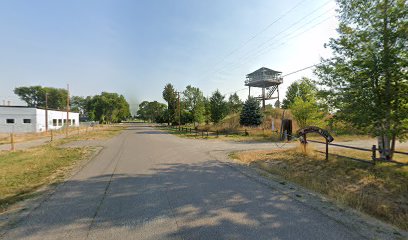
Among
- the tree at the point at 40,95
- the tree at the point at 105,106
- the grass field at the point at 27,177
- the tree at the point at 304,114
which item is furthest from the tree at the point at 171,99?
the tree at the point at 40,95

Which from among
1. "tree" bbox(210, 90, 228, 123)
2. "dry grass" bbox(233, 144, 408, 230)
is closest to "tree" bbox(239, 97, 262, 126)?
"tree" bbox(210, 90, 228, 123)

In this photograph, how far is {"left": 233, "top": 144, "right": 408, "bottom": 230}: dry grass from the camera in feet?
16.6

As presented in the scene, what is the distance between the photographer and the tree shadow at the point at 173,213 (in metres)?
3.74

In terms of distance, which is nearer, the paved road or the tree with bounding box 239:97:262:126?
the paved road

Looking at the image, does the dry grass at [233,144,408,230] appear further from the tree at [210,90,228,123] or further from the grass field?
the tree at [210,90,228,123]

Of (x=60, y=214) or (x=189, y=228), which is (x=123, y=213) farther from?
(x=189, y=228)

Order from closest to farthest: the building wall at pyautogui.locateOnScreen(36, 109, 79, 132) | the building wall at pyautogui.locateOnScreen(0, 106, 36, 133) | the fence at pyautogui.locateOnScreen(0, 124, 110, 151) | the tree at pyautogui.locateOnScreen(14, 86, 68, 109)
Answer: the fence at pyautogui.locateOnScreen(0, 124, 110, 151) → the building wall at pyautogui.locateOnScreen(0, 106, 36, 133) → the building wall at pyautogui.locateOnScreen(36, 109, 79, 132) → the tree at pyautogui.locateOnScreen(14, 86, 68, 109)

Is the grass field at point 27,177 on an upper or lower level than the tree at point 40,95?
lower

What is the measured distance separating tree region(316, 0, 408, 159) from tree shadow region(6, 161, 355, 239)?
519 centimetres

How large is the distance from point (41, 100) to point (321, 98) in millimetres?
125142

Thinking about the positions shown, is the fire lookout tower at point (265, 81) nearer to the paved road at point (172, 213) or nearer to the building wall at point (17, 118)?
the paved road at point (172, 213)

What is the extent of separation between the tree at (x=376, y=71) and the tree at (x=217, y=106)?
25.8 metres

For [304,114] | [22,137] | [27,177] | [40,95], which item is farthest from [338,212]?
[40,95]

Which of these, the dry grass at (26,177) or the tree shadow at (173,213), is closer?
the tree shadow at (173,213)
